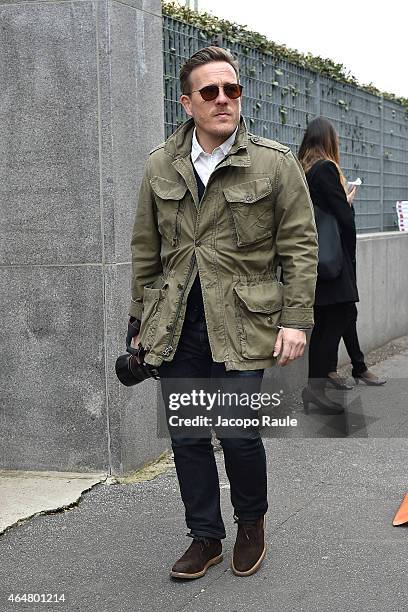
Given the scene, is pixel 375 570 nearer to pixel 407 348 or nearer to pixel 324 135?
pixel 324 135

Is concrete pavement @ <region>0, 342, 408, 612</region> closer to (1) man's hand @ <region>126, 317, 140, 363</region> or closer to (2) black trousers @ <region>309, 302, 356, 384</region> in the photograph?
(1) man's hand @ <region>126, 317, 140, 363</region>

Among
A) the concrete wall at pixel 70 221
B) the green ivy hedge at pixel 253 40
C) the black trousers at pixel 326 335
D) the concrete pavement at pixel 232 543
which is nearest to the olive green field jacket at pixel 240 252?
the concrete pavement at pixel 232 543

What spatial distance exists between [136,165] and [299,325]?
2033 mm

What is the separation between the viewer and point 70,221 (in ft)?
19.1

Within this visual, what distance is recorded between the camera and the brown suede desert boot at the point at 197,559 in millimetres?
4414

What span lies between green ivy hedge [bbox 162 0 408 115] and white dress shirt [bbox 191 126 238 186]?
2661 millimetres

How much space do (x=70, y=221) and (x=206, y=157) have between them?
1.60m

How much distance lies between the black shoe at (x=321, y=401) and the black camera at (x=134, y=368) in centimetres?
306

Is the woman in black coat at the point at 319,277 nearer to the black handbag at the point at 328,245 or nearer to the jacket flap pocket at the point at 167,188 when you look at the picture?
the black handbag at the point at 328,245

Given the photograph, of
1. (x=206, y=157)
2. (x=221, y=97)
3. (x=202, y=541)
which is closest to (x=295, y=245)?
(x=206, y=157)

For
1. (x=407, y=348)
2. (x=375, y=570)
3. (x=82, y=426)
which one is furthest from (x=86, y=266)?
(x=407, y=348)

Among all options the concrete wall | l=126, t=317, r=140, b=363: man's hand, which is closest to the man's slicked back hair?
l=126, t=317, r=140, b=363: man's hand

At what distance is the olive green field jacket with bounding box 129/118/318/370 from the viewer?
427 centimetres

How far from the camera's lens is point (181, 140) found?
176 inches
